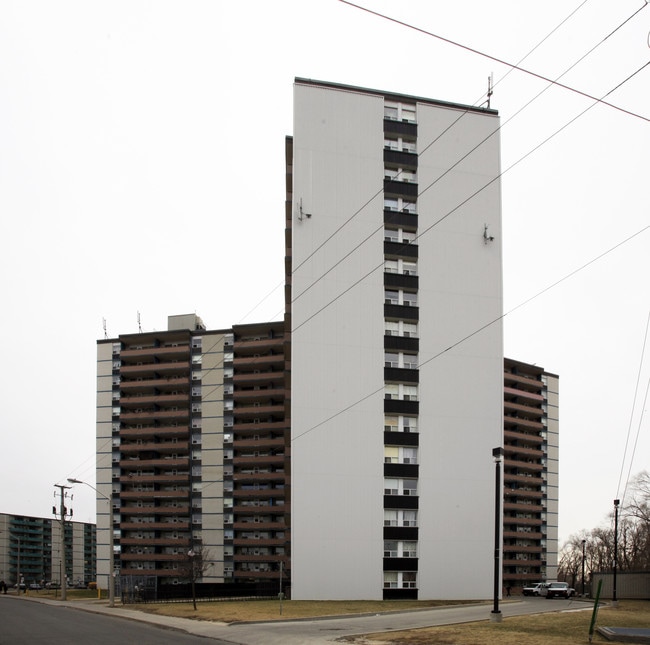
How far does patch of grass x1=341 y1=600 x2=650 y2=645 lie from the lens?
815 inches

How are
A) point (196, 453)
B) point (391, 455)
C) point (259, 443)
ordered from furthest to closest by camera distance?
point (196, 453)
point (259, 443)
point (391, 455)

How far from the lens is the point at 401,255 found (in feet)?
190

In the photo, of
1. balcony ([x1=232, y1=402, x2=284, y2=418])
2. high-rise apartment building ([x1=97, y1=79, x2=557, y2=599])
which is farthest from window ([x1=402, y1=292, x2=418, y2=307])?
balcony ([x1=232, y1=402, x2=284, y2=418])

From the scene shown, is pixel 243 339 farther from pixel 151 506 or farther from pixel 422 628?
pixel 422 628

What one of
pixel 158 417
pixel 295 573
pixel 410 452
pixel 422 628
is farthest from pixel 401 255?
pixel 158 417

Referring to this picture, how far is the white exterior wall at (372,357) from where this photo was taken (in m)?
52.3

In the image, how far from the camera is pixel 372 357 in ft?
181

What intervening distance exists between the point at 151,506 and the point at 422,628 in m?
80.4

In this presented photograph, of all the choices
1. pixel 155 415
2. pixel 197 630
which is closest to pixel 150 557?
pixel 155 415

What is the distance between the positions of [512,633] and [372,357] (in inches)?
1301

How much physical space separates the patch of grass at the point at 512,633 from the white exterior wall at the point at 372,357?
2413 centimetres

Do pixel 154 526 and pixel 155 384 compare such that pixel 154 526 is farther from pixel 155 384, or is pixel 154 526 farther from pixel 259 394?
pixel 259 394

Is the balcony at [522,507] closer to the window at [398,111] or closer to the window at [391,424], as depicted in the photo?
the window at [391,424]

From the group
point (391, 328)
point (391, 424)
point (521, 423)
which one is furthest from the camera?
point (521, 423)
